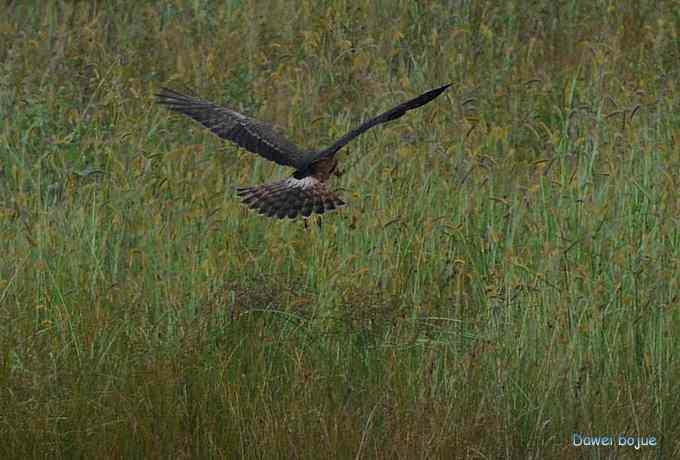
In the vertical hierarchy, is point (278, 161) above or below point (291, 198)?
above

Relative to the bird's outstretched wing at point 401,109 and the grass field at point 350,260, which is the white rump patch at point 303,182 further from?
the bird's outstretched wing at point 401,109

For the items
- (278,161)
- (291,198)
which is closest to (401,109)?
(291,198)

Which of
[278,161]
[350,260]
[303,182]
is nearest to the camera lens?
[350,260]

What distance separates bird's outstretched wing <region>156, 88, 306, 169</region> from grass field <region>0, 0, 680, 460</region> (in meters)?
0.26

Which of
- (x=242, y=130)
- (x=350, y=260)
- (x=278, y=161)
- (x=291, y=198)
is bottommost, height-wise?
(x=350, y=260)

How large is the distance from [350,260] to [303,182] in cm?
39

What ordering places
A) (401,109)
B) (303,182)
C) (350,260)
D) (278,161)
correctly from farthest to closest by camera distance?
(278,161)
(303,182)
(350,260)
(401,109)

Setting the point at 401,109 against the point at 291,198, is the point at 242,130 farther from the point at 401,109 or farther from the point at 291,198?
the point at 401,109

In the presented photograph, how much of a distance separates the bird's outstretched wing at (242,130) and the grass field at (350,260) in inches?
10.3

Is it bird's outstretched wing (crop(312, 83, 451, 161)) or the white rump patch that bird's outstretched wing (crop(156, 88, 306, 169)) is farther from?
bird's outstretched wing (crop(312, 83, 451, 161))

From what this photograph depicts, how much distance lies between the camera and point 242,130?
5766mm

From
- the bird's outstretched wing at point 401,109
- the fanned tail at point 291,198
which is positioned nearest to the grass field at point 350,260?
the fanned tail at point 291,198

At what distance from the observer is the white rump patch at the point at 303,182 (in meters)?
5.48

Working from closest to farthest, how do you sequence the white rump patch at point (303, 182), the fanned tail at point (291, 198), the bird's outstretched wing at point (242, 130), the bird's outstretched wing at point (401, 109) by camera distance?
1. the bird's outstretched wing at point (401, 109)
2. the fanned tail at point (291, 198)
3. the white rump patch at point (303, 182)
4. the bird's outstretched wing at point (242, 130)
